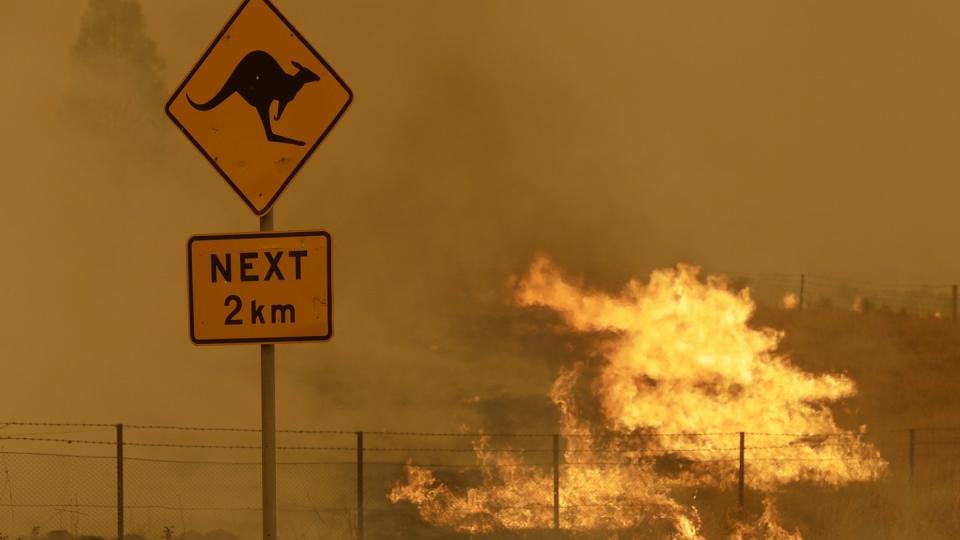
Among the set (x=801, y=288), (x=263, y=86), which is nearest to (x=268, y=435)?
(x=263, y=86)

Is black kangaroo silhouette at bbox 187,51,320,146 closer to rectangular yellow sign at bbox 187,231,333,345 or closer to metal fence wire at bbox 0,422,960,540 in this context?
rectangular yellow sign at bbox 187,231,333,345

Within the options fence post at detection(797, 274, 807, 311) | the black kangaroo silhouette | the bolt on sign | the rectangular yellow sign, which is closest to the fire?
fence post at detection(797, 274, 807, 311)

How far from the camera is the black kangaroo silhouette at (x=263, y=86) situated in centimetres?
592

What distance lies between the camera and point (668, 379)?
1479cm

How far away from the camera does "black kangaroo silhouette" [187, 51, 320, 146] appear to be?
5918 millimetres

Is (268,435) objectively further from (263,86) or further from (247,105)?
(263,86)

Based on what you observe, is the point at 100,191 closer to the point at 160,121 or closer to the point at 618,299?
the point at 160,121

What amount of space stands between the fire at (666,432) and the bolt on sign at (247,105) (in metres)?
7.07

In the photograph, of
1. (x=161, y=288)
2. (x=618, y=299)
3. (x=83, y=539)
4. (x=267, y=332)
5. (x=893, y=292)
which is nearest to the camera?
(x=267, y=332)

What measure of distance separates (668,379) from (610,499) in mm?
2592

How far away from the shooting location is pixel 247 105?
19.5 feet

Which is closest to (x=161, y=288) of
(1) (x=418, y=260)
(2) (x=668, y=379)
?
(1) (x=418, y=260)

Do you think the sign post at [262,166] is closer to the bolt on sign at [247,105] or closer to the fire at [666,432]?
A: the bolt on sign at [247,105]

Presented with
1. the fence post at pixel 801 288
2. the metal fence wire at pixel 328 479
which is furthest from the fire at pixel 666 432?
the fence post at pixel 801 288
